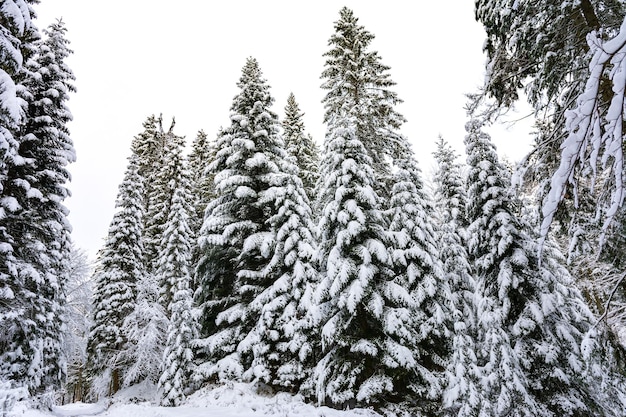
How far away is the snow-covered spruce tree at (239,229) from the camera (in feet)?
51.6

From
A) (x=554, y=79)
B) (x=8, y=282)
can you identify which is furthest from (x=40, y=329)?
(x=554, y=79)

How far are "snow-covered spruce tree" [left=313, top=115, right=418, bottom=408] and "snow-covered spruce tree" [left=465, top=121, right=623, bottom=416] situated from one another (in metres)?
2.59

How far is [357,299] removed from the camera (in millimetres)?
12336

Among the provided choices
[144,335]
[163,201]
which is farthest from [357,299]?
[163,201]

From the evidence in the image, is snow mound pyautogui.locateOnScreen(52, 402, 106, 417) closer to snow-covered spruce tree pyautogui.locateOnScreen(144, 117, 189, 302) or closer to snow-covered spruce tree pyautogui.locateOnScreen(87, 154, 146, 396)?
snow-covered spruce tree pyautogui.locateOnScreen(87, 154, 146, 396)

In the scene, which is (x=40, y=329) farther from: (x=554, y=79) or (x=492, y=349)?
(x=554, y=79)

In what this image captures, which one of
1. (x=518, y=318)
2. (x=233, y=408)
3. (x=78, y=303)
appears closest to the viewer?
(x=233, y=408)

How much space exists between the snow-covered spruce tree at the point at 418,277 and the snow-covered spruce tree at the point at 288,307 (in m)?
3.60

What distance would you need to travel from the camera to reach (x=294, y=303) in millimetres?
14977

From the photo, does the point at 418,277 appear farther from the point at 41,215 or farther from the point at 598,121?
the point at 41,215

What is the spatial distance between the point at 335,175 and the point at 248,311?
678 centimetres

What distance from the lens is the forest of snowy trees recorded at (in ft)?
26.4

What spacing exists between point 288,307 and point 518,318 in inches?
325

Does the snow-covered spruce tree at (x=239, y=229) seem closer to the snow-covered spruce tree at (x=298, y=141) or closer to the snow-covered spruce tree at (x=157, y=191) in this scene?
the snow-covered spruce tree at (x=298, y=141)
